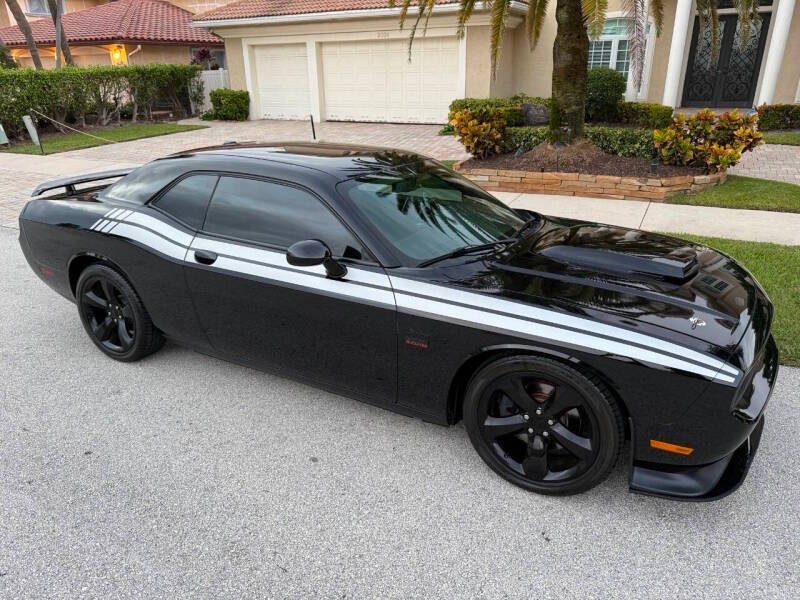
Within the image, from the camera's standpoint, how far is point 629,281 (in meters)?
3.02

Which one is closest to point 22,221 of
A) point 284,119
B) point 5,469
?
point 5,469

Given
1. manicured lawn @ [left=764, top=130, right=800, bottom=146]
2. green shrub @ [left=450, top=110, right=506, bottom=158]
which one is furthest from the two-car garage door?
manicured lawn @ [left=764, top=130, right=800, bottom=146]

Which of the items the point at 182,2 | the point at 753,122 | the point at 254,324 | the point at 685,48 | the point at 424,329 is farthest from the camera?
the point at 182,2

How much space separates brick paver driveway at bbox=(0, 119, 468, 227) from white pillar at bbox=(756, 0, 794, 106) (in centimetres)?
785

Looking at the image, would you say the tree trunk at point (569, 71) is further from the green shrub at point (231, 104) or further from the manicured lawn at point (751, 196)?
the green shrub at point (231, 104)

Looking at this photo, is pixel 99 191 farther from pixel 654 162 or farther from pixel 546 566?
pixel 654 162

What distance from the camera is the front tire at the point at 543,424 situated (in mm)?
2621

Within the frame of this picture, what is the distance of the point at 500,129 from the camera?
396 inches

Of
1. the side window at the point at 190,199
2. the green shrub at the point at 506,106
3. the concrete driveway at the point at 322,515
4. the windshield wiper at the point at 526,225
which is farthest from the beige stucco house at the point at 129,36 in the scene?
the concrete driveway at the point at 322,515

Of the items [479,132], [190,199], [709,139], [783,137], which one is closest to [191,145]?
[479,132]

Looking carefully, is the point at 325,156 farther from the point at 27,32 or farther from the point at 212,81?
the point at 27,32

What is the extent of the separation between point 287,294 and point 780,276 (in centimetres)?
445

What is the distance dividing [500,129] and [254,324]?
7.65 meters

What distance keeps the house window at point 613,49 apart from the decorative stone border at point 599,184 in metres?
9.22
